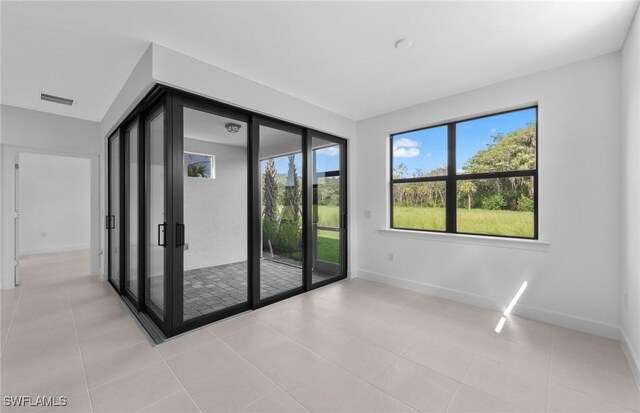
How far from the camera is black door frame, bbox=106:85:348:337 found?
8.60ft

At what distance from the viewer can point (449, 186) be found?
3.79m

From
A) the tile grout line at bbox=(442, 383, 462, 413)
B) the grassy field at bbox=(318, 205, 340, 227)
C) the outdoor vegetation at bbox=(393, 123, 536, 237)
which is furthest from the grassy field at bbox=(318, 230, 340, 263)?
the tile grout line at bbox=(442, 383, 462, 413)

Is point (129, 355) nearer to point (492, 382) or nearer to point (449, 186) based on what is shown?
point (492, 382)

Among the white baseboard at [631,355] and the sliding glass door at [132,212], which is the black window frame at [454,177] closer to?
the white baseboard at [631,355]

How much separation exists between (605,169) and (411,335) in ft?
7.99

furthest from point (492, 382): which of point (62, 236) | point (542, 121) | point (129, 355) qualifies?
point (62, 236)

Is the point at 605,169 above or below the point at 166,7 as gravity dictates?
below

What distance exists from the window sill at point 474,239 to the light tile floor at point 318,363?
805 millimetres

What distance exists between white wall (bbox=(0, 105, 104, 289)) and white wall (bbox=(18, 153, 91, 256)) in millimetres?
3711

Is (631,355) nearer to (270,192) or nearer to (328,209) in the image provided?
(328,209)

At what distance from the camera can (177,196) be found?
8.72ft

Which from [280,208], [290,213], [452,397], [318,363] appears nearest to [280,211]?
[280,208]

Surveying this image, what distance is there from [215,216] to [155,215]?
5.17ft

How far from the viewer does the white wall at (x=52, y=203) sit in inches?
267
